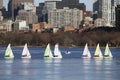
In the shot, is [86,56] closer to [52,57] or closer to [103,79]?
[52,57]

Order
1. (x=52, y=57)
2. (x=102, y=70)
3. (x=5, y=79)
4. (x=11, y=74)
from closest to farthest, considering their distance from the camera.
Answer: (x=5, y=79) → (x=11, y=74) → (x=102, y=70) → (x=52, y=57)

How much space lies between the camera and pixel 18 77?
7069cm

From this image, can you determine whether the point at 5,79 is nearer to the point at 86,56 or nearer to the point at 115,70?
the point at 115,70

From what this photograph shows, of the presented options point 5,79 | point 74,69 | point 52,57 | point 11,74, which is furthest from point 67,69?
point 52,57

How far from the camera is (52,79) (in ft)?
225

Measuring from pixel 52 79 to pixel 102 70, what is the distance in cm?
1446

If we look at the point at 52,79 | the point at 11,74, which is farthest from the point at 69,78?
the point at 11,74

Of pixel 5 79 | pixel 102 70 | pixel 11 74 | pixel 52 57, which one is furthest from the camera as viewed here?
pixel 52 57

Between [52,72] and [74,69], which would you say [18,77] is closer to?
[52,72]

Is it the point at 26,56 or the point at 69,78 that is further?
the point at 26,56

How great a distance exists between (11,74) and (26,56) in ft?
119

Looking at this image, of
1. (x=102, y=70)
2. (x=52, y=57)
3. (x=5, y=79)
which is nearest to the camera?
(x=5, y=79)

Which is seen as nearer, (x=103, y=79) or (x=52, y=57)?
(x=103, y=79)

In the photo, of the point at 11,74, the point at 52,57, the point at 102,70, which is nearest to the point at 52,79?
the point at 11,74
